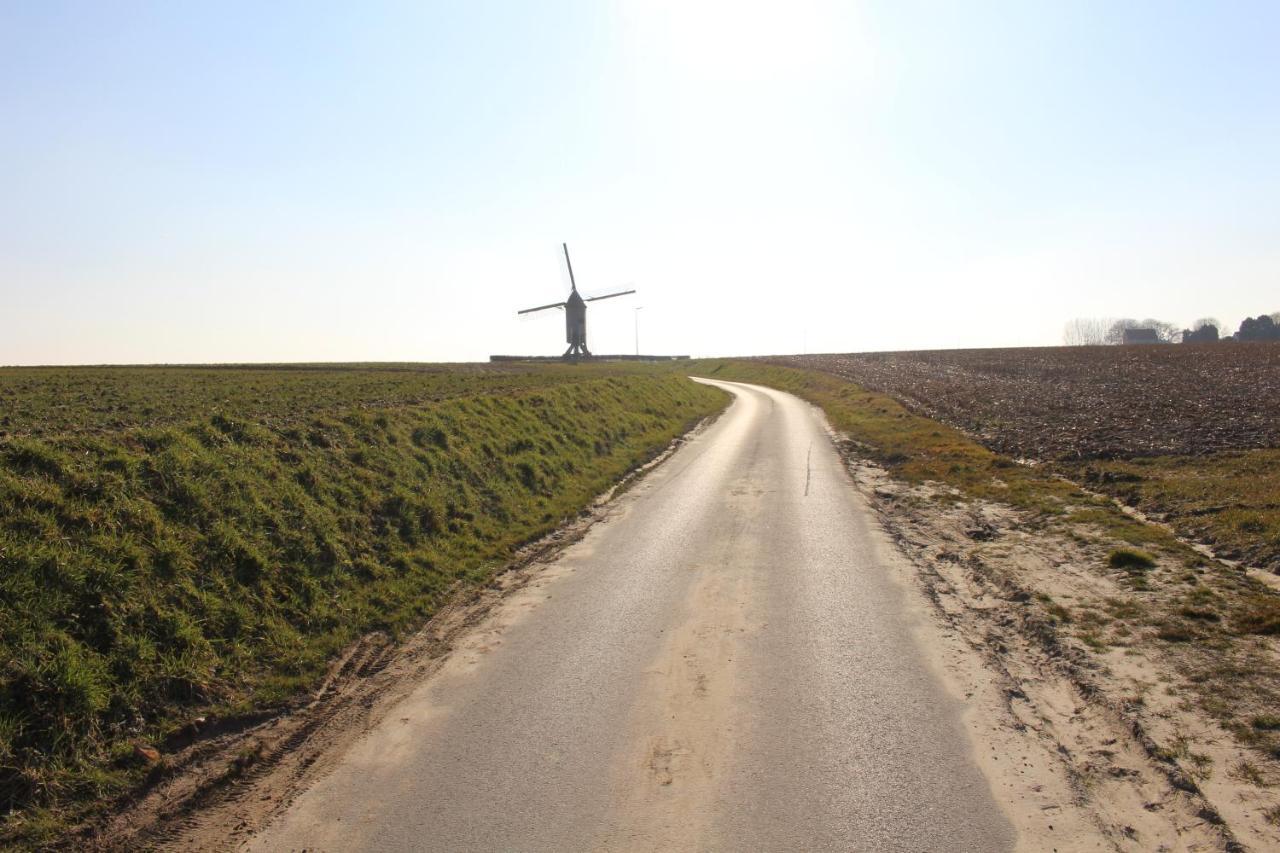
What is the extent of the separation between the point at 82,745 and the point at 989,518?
15.2 meters

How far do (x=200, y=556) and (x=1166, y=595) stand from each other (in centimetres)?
1284

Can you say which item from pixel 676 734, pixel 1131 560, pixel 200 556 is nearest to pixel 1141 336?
pixel 1131 560

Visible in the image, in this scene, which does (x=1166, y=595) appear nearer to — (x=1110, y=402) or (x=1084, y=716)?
(x=1084, y=716)

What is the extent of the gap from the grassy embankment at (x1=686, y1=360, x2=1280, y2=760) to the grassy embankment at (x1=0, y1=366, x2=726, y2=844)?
30.1ft

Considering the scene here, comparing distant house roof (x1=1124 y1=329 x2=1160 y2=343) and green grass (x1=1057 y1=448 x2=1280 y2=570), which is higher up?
distant house roof (x1=1124 y1=329 x2=1160 y2=343)

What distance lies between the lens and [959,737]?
6785 millimetres

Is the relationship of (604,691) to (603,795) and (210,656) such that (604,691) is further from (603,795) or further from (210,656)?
(210,656)

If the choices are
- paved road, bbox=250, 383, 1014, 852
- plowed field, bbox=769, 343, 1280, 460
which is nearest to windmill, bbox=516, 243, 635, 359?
plowed field, bbox=769, 343, 1280, 460

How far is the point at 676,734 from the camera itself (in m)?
6.96

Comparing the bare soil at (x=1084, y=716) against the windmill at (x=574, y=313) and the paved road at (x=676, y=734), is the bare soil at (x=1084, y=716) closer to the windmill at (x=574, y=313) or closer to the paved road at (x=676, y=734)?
the paved road at (x=676, y=734)

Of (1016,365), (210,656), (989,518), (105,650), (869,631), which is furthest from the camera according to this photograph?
(1016,365)

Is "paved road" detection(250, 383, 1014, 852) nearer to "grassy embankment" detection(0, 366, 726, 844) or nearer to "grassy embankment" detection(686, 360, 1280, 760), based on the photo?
"grassy embankment" detection(0, 366, 726, 844)

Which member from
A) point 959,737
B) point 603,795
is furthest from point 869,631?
point 603,795

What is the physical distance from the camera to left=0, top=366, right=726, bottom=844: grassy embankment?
6.84m
